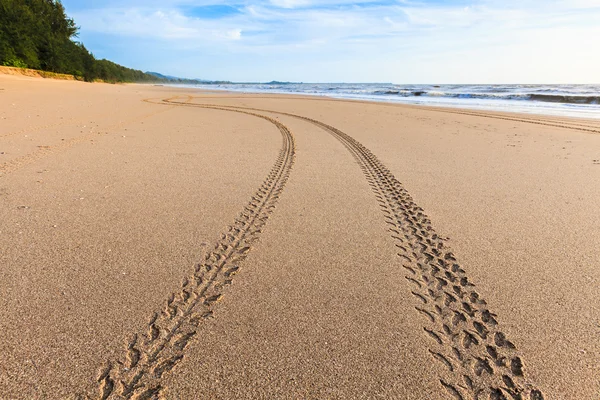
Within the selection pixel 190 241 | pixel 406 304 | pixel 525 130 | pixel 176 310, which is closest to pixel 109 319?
pixel 176 310

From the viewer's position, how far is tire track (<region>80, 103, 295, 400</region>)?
1.81 meters

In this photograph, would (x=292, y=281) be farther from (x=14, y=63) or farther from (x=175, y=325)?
(x=14, y=63)

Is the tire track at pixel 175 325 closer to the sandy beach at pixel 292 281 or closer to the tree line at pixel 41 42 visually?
the sandy beach at pixel 292 281

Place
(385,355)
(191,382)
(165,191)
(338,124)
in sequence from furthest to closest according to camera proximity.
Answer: (338,124) < (165,191) < (385,355) < (191,382)

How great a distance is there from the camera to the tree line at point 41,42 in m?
32.4

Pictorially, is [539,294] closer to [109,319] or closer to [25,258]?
[109,319]

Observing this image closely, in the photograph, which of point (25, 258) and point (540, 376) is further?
point (25, 258)

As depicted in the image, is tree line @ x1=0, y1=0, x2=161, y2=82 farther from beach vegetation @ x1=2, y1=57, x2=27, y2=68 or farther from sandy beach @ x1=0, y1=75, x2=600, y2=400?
sandy beach @ x1=0, y1=75, x2=600, y2=400

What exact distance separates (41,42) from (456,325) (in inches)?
1831

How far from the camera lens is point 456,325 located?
7.58ft

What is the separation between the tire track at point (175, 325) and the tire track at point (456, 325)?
136cm

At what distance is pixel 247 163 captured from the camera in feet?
20.0

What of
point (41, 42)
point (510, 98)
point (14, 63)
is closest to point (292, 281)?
point (510, 98)

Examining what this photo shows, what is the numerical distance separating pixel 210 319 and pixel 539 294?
226 centimetres
